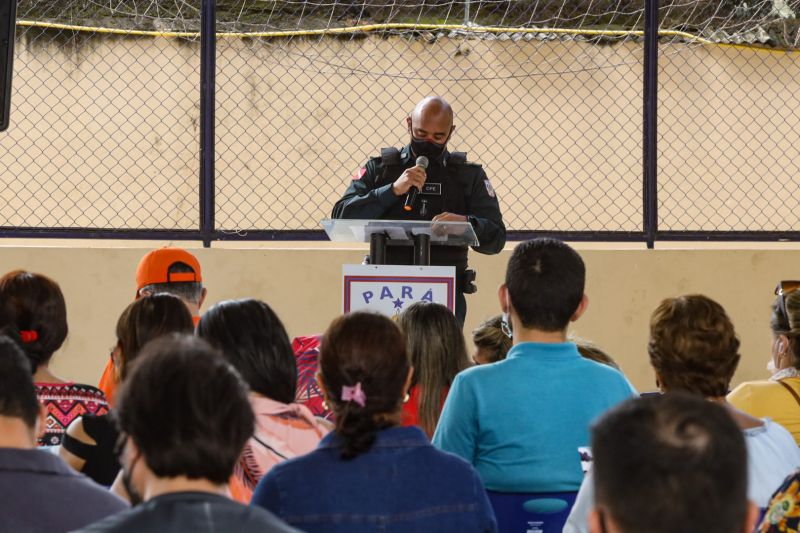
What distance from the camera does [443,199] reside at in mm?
5160

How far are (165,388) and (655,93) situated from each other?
5.15 m

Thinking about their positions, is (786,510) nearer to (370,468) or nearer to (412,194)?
(370,468)

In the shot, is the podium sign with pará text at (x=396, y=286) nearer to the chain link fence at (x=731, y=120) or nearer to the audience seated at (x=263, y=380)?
the audience seated at (x=263, y=380)

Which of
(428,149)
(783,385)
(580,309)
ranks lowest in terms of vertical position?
(783,385)

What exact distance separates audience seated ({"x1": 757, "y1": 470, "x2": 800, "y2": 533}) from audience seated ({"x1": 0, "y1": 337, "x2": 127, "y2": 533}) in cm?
114

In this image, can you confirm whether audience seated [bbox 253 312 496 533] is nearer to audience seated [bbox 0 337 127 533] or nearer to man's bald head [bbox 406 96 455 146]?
audience seated [bbox 0 337 127 533]

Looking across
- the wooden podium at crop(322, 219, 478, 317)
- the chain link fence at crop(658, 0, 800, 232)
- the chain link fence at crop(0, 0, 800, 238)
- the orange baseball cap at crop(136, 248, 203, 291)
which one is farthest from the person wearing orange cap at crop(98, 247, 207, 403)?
the chain link fence at crop(658, 0, 800, 232)

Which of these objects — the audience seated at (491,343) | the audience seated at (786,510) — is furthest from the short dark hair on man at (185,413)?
the audience seated at (491,343)

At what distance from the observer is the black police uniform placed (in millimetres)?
4988

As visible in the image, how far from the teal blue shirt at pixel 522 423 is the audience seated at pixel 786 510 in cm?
77

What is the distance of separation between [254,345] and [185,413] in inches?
37.9

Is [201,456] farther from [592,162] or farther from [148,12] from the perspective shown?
[148,12]

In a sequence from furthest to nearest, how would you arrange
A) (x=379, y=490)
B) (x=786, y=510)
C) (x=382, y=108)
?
(x=382, y=108) → (x=379, y=490) → (x=786, y=510)

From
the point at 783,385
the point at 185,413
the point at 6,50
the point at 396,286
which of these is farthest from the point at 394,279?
the point at 185,413
